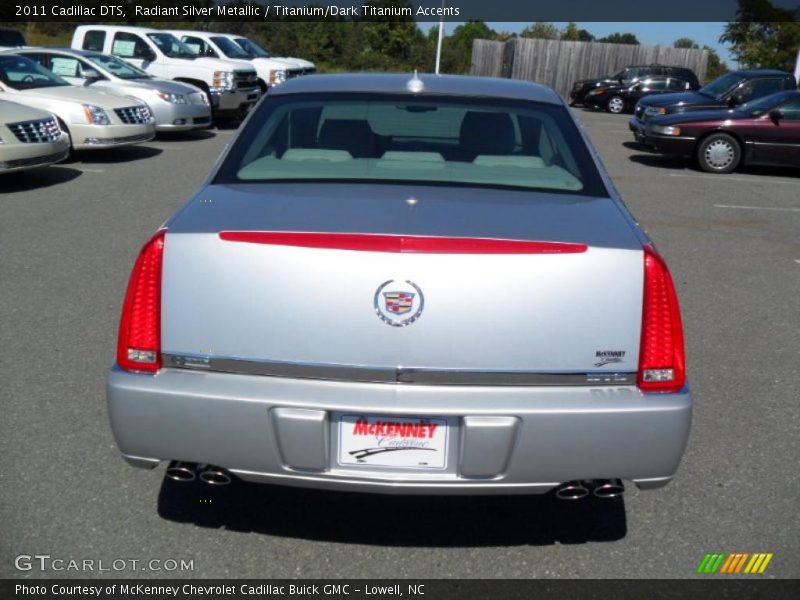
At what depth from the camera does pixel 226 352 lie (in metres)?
2.91

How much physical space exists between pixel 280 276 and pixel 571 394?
0.98 meters

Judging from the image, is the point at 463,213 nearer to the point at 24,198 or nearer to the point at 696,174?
the point at 24,198

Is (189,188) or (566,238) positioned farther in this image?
(189,188)

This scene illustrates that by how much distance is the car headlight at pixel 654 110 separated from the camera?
17523mm

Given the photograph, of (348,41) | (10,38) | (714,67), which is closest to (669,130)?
(10,38)

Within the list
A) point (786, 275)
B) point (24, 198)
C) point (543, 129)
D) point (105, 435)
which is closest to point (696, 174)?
point (786, 275)

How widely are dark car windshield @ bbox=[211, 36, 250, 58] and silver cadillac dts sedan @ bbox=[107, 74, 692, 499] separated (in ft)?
62.2

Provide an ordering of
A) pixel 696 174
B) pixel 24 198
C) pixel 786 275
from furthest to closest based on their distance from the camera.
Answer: pixel 696 174, pixel 24 198, pixel 786 275

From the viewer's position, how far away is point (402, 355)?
2830 millimetres

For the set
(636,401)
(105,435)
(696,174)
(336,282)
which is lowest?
(696,174)

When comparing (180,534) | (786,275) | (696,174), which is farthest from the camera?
(696,174)

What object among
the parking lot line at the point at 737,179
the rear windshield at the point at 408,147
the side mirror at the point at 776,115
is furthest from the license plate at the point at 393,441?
the side mirror at the point at 776,115

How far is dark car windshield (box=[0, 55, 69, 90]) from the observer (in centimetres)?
1327
